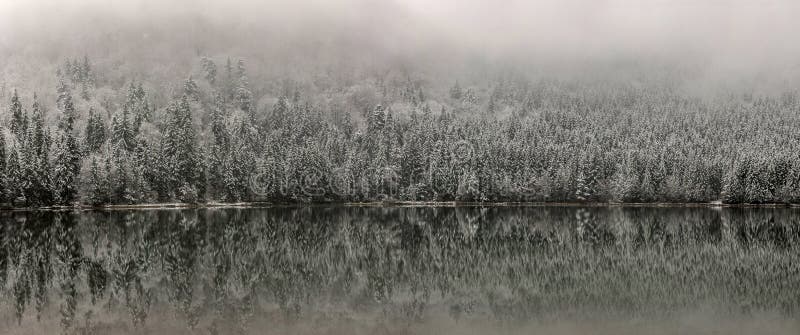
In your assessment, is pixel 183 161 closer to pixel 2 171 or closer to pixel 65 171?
pixel 65 171

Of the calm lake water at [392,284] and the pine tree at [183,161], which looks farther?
the pine tree at [183,161]

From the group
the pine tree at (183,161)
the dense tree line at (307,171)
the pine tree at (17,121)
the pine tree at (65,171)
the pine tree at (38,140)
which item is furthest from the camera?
the pine tree at (17,121)

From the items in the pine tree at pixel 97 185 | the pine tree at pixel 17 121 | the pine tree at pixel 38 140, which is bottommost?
the pine tree at pixel 97 185

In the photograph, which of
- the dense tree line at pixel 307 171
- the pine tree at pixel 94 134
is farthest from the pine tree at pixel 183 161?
the pine tree at pixel 94 134

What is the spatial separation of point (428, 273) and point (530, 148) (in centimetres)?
16047


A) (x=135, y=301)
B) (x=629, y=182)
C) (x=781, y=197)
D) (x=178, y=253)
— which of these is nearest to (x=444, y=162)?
(x=629, y=182)

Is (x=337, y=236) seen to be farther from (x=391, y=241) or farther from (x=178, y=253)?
(x=178, y=253)

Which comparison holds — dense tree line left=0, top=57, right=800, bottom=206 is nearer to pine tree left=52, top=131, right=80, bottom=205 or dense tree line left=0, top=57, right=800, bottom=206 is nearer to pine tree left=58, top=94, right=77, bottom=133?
pine tree left=52, top=131, right=80, bottom=205

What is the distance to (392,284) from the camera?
39.5 m

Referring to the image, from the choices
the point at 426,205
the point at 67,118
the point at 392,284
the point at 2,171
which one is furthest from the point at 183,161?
the point at 392,284

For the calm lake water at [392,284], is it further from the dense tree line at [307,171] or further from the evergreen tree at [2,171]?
the dense tree line at [307,171]

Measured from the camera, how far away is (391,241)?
6612cm

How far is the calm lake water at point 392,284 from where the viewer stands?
29.1 metres

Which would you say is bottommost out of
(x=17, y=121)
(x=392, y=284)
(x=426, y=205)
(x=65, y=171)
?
(x=426, y=205)
